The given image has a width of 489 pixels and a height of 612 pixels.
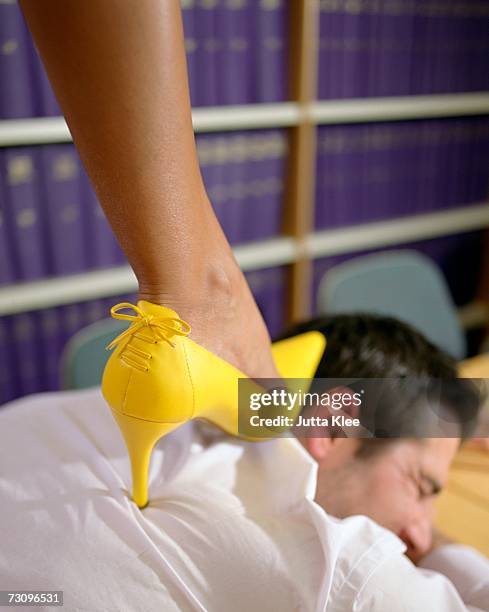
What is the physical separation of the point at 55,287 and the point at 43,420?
90 centimetres

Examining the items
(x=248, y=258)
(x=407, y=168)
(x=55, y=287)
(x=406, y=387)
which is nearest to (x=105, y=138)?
(x=406, y=387)

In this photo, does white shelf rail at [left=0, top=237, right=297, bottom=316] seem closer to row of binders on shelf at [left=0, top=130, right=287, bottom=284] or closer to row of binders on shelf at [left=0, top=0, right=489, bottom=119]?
row of binders on shelf at [left=0, top=130, right=287, bottom=284]

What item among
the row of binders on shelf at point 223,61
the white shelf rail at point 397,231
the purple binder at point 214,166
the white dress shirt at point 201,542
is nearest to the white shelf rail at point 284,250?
the white shelf rail at point 397,231

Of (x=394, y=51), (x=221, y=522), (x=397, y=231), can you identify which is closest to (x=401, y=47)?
(x=394, y=51)

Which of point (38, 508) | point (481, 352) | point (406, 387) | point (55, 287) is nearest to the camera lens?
point (38, 508)

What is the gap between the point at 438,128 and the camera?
2170mm

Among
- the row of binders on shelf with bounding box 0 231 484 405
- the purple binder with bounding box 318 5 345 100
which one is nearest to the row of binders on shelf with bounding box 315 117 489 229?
the purple binder with bounding box 318 5 345 100

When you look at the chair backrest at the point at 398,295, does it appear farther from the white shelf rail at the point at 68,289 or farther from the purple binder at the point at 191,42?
the purple binder at the point at 191,42

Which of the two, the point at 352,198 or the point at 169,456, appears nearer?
the point at 169,456

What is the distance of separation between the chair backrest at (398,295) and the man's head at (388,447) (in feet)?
1.94

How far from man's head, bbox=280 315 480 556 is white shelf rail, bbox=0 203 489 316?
0.90 meters

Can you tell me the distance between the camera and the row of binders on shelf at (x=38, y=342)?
1.64 metres

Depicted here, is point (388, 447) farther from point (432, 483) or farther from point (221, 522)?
point (221, 522)

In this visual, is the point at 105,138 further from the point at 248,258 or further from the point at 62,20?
the point at 248,258
